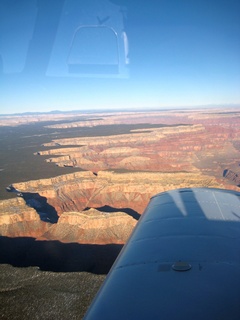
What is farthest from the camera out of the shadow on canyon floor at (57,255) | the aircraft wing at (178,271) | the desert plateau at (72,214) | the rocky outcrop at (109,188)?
the rocky outcrop at (109,188)

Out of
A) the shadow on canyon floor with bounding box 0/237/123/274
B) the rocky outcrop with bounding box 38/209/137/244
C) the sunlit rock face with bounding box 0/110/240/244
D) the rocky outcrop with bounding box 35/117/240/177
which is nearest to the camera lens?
the shadow on canyon floor with bounding box 0/237/123/274

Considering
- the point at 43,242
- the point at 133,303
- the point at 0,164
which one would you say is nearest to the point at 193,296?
the point at 133,303

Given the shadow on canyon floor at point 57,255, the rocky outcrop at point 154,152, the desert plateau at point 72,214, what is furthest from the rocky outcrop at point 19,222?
Answer: the rocky outcrop at point 154,152

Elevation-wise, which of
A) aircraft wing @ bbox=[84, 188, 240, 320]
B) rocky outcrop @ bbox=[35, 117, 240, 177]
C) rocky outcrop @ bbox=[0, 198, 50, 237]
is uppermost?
aircraft wing @ bbox=[84, 188, 240, 320]

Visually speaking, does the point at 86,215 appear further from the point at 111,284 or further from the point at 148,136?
the point at 148,136

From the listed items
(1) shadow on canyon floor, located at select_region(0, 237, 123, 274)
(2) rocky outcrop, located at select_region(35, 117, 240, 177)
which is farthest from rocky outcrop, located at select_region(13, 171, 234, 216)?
(1) shadow on canyon floor, located at select_region(0, 237, 123, 274)

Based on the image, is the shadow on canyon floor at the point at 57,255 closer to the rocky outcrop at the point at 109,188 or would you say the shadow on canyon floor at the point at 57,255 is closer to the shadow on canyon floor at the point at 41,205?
the shadow on canyon floor at the point at 41,205

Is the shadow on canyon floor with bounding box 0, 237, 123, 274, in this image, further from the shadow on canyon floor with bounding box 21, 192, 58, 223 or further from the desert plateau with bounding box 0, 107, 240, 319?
the shadow on canyon floor with bounding box 21, 192, 58, 223
